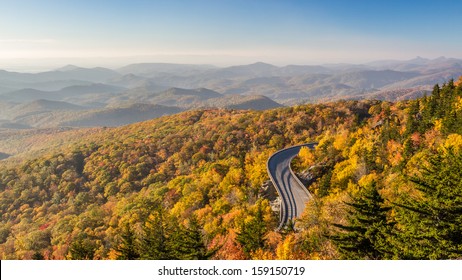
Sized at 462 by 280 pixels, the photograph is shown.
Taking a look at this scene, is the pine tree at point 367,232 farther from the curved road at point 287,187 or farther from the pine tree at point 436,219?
the curved road at point 287,187

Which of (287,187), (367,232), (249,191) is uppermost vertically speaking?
(367,232)

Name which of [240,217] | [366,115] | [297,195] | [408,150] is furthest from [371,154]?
[366,115]

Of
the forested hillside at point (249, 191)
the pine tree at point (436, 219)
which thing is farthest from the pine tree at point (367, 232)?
the pine tree at point (436, 219)

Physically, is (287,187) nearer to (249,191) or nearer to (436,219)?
(249,191)

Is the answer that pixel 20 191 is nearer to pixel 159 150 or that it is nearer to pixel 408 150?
pixel 159 150

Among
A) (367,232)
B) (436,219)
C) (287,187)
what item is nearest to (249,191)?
(287,187)
